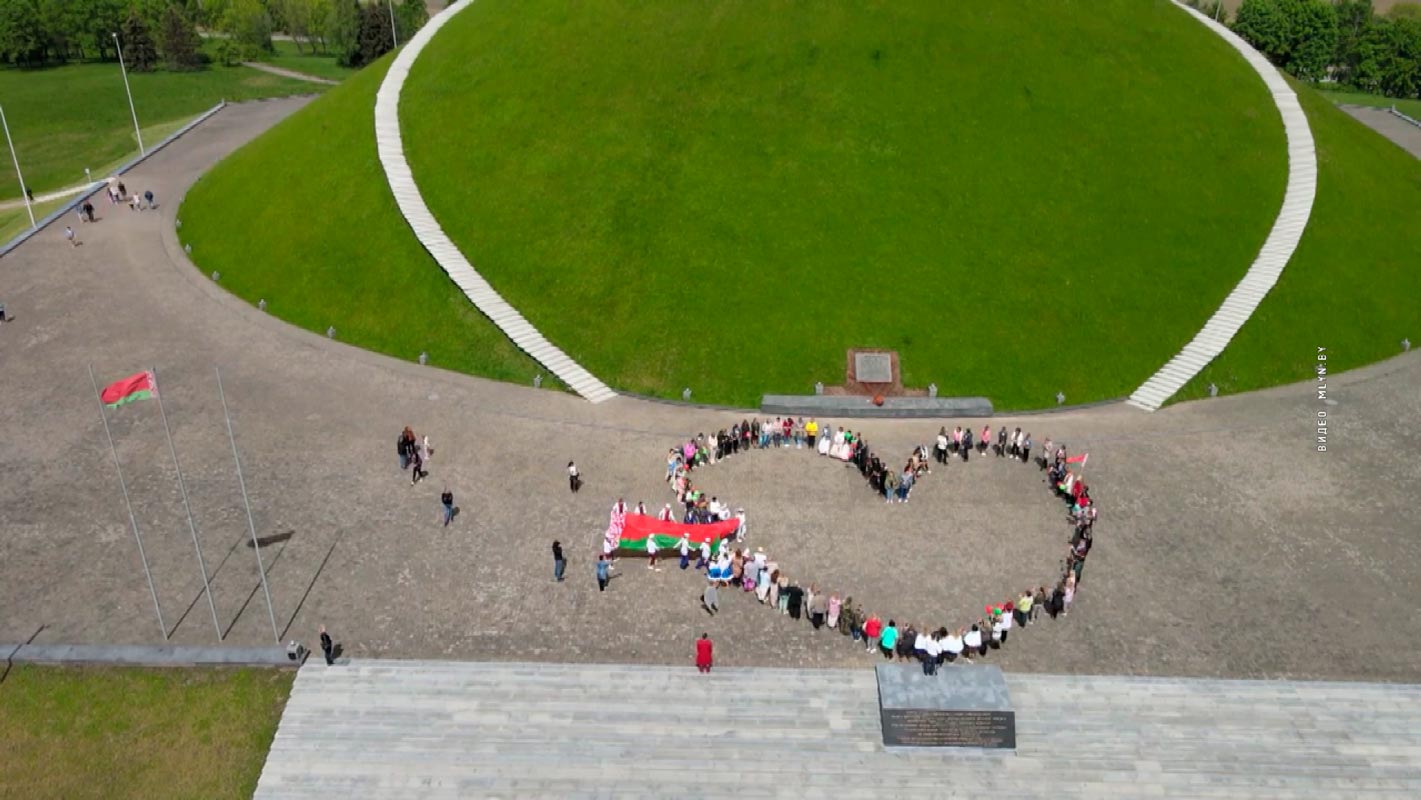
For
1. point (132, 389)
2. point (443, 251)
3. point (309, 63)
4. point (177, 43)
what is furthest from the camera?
point (309, 63)

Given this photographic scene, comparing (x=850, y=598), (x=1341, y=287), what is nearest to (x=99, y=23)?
(x=850, y=598)

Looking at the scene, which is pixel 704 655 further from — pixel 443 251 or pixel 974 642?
pixel 443 251

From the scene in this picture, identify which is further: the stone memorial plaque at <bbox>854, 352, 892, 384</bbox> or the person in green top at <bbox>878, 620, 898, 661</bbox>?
the stone memorial plaque at <bbox>854, 352, 892, 384</bbox>

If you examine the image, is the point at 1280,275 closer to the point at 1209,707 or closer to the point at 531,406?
the point at 1209,707

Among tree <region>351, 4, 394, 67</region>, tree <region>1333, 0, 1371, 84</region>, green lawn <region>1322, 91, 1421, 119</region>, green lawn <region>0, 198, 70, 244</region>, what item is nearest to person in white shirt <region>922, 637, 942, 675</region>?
green lawn <region>0, 198, 70, 244</region>

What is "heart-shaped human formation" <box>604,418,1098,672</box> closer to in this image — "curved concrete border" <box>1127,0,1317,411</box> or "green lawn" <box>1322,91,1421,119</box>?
"curved concrete border" <box>1127,0,1317,411</box>

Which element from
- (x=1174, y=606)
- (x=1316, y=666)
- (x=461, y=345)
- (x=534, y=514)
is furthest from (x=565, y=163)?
(x=1316, y=666)

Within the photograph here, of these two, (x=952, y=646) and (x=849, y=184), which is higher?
(x=849, y=184)
